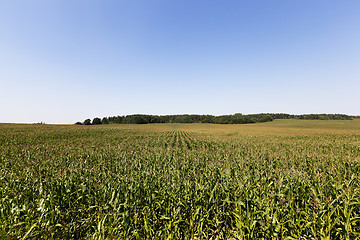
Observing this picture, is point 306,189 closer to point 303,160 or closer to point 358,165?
point 358,165

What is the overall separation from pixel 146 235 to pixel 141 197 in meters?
1.47

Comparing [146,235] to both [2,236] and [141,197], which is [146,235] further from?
[2,236]

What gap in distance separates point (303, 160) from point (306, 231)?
1165 cm

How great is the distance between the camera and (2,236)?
11.8 feet

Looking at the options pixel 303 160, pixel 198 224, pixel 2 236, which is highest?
pixel 2 236

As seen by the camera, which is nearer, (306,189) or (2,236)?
(2,236)

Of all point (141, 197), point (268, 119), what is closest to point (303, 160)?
point (141, 197)

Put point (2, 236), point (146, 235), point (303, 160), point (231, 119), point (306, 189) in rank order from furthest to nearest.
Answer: point (231, 119) → point (303, 160) → point (306, 189) → point (146, 235) → point (2, 236)

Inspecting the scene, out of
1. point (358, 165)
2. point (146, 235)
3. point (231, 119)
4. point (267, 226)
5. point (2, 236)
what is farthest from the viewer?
point (231, 119)

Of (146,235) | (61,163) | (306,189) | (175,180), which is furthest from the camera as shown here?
(61,163)

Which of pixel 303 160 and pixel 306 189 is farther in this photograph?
pixel 303 160

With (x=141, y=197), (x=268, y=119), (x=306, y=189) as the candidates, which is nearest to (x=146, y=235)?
(x=141, y=197)

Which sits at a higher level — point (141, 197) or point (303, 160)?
point (141, 197)

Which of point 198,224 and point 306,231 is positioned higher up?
point 198,224
